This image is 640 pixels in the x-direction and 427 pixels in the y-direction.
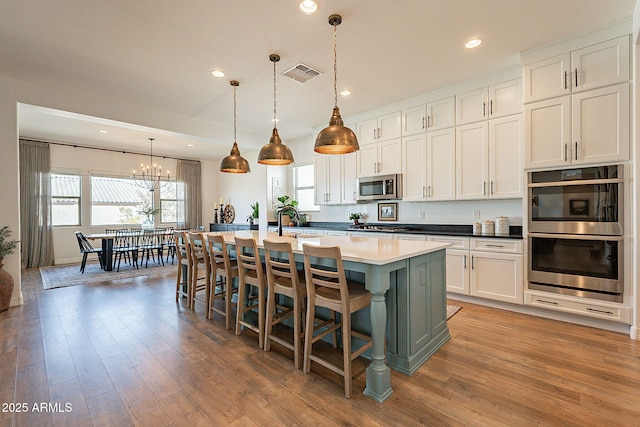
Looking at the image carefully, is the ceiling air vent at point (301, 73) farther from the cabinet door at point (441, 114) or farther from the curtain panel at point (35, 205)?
the curtain panel at point (35, 205)

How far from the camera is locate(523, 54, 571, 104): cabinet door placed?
9.66ft

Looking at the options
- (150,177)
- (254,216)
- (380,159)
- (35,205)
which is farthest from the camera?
(150,177)

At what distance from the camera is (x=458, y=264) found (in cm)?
366

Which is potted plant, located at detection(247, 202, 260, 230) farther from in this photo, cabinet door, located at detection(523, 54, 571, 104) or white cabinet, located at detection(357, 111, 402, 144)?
cabinet door, located at detection(523, 54, 571, 104)

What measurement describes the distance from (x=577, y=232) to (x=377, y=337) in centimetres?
250

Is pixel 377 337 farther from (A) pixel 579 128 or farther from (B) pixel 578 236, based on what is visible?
(A) pixel 579 128

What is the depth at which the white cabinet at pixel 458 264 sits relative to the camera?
3588 millimetres

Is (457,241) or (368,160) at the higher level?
(368,160)

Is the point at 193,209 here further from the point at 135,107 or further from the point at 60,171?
the point at 135,107

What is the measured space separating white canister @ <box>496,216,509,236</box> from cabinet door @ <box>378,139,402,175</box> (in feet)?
5.08

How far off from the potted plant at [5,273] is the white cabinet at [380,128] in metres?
5.05

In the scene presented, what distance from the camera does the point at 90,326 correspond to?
2984mm

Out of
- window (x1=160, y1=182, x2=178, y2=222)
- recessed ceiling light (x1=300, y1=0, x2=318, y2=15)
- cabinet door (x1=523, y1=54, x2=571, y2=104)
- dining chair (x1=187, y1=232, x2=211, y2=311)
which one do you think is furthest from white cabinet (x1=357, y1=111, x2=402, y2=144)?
window (x1=160, y1=182, x2=178, y2=222)

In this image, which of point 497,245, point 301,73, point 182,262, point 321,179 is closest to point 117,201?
point 182,262
